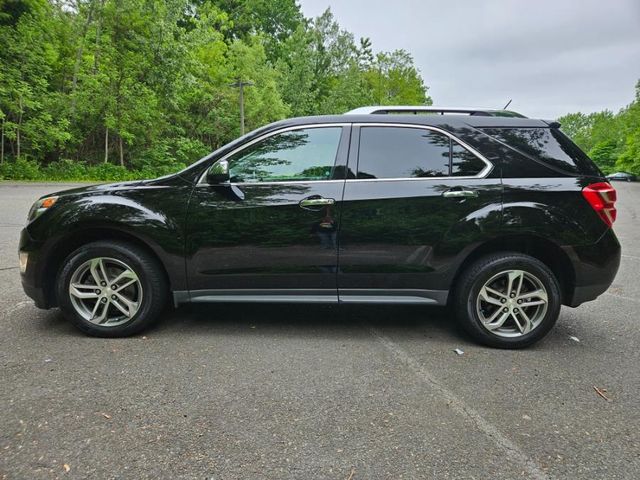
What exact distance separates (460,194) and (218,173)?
1.87 m

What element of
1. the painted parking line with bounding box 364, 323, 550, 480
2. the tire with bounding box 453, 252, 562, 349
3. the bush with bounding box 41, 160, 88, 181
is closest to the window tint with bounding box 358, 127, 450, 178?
the tire with bounding box 453, 252, 562, 349

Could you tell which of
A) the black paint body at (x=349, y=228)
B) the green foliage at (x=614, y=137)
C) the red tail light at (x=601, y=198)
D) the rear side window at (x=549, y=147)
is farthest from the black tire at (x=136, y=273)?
the green foliage at (x=614, y=137)

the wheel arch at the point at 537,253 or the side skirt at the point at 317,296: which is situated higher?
the wheel arch at the point at 537,253

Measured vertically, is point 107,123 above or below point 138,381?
above

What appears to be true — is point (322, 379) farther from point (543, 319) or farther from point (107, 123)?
point (107, 123)

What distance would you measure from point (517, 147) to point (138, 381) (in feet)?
10.6

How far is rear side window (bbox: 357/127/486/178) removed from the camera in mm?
3414

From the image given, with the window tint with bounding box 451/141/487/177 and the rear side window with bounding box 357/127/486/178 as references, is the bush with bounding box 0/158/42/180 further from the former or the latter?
the window tint with bounding box 451/141/487/177

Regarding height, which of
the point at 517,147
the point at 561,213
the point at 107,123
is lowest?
the point at 561,213

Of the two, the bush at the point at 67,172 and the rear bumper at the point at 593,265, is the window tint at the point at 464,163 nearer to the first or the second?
the rear bumper at the point at 593,265

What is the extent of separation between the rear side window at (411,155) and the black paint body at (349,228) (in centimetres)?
8

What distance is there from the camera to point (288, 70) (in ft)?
141

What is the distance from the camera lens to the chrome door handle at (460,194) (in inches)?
131

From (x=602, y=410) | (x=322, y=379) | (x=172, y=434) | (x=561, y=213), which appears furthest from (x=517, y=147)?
(x=172, y=434)
